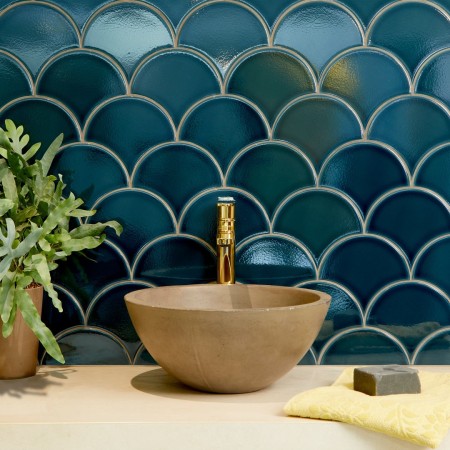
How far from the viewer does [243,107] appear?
126 cm

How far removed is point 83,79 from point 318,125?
1.45 ft

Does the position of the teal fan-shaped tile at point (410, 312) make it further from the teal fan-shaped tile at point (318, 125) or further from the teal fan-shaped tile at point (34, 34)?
the teal fan-shaped tile at point (34, 34)

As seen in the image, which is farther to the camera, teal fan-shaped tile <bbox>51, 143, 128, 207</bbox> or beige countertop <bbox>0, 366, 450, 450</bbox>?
teal fan-shaped tile <bbox>51, 143, 128, 207</bbox>

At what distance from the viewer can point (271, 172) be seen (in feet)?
4.16

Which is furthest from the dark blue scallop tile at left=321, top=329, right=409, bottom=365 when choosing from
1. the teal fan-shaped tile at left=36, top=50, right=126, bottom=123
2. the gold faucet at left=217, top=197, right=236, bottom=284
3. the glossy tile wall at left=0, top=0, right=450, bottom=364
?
the teal fan-shaped tile at left=36, top=50, right=126, bottom=123

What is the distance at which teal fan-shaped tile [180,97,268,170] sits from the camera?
1262mm

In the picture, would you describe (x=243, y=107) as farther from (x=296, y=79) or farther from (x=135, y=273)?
(x=135, y=273)

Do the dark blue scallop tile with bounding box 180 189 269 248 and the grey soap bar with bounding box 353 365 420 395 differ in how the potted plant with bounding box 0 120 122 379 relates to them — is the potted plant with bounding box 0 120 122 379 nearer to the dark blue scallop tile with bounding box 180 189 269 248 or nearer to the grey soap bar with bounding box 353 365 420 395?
the dark blue scallop tile with bounding box 180 189 269 248

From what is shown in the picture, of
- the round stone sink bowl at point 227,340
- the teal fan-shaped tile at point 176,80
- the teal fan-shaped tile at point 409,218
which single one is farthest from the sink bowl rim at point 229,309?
the teal fan-shaped tile at point 176,80

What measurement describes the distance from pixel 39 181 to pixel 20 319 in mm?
230

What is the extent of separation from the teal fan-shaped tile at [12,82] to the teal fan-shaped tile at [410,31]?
643 millimetres

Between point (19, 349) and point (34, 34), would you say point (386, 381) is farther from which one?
point (34, 34)

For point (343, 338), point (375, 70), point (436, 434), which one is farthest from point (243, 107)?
point (436, 434)

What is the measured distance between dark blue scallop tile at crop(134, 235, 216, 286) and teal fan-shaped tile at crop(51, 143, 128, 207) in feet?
0.45
